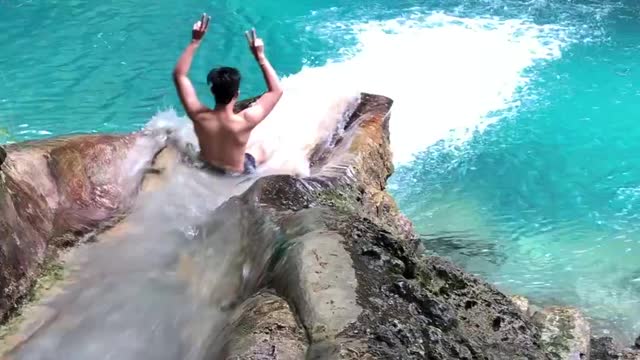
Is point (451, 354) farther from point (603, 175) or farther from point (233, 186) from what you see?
point (603, 175)

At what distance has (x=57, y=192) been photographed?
4.89 meters

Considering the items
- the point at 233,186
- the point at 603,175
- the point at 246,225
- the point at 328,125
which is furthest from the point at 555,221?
the point at 246,225

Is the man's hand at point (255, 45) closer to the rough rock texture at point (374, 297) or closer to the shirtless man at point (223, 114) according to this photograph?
the shirtless man at point (223, 114)

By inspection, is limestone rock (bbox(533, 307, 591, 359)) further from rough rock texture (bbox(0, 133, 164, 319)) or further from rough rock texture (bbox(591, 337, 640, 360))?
rough rock texture (bbox(0, 133, 164, 319))

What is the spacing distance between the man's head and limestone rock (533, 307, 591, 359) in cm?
226

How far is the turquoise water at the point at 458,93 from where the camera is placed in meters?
9.19

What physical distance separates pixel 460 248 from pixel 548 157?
9.33ft

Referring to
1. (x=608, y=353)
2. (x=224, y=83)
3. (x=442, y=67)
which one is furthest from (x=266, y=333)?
(x=442, y=67)

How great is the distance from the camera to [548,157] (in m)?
11.3

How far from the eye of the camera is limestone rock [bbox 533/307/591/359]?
443 cm

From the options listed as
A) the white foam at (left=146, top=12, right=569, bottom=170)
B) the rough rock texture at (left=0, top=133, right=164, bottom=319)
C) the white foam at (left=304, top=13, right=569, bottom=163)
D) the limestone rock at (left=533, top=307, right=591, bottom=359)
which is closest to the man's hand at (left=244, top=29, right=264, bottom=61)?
the rough rock texture at (left=0, top=133, right=164, bottom=319)

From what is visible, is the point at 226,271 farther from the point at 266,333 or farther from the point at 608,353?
the point at 608,353

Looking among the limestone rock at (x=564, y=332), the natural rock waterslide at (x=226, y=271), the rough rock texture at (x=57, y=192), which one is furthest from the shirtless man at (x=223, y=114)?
the limestone rock at (x=564, y=332)

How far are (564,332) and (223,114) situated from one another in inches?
94.9
